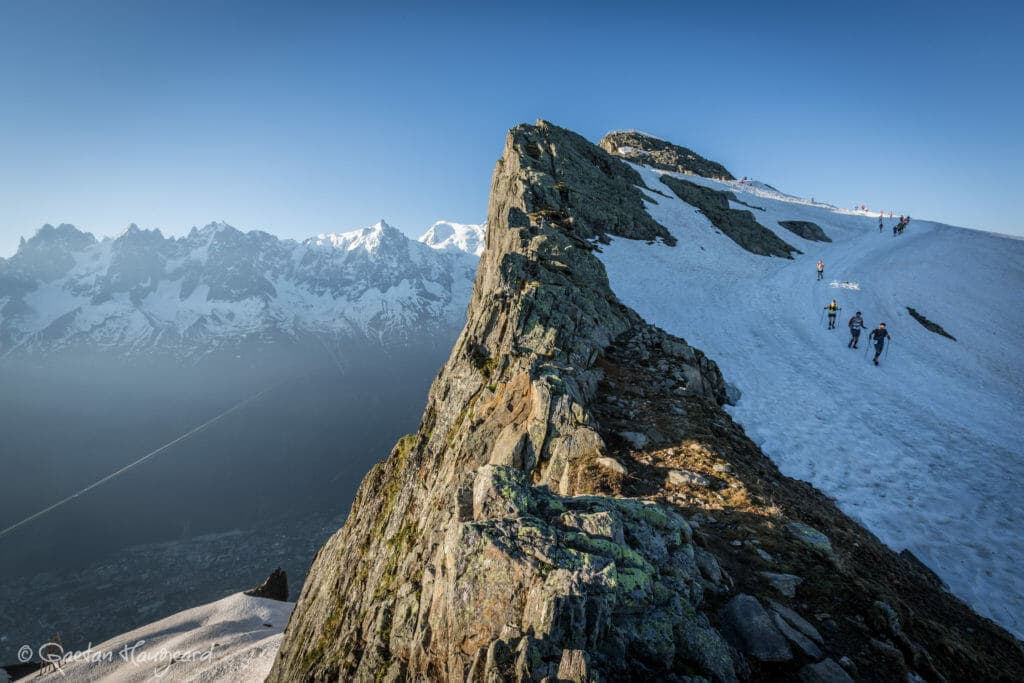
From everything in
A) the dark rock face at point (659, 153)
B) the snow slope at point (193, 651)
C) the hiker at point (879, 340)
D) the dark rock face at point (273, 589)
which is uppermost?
the dark rock face at point (659, 153)

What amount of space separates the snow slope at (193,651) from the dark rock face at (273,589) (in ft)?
16.0

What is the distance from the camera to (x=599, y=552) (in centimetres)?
630

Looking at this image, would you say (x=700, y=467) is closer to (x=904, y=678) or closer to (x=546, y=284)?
(x=904, y=678)

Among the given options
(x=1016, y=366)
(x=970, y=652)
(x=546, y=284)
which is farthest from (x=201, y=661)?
(x=1016, y=366)

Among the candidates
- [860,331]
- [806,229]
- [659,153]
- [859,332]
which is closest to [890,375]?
[859,332]

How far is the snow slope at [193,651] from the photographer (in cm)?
4616

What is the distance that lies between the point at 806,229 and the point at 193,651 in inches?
4009

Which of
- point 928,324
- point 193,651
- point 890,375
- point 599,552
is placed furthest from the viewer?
point 193,651

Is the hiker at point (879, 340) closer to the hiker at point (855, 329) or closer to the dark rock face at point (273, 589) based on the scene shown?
the hiker at point (855, 329)

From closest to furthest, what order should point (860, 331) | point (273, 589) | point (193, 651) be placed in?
point (860, 331), point (193, 651), point (273, 589)

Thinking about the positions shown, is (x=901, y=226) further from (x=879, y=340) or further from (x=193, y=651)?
(x=193, y=651)

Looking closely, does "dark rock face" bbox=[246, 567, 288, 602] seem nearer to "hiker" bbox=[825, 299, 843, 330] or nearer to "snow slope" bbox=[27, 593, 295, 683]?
"snow slope" bbox=[27, 593, 295, 683]

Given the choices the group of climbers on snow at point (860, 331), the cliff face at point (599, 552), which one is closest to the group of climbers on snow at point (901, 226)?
the group of climbers on snow at point (860, 331)

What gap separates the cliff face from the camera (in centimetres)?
561
